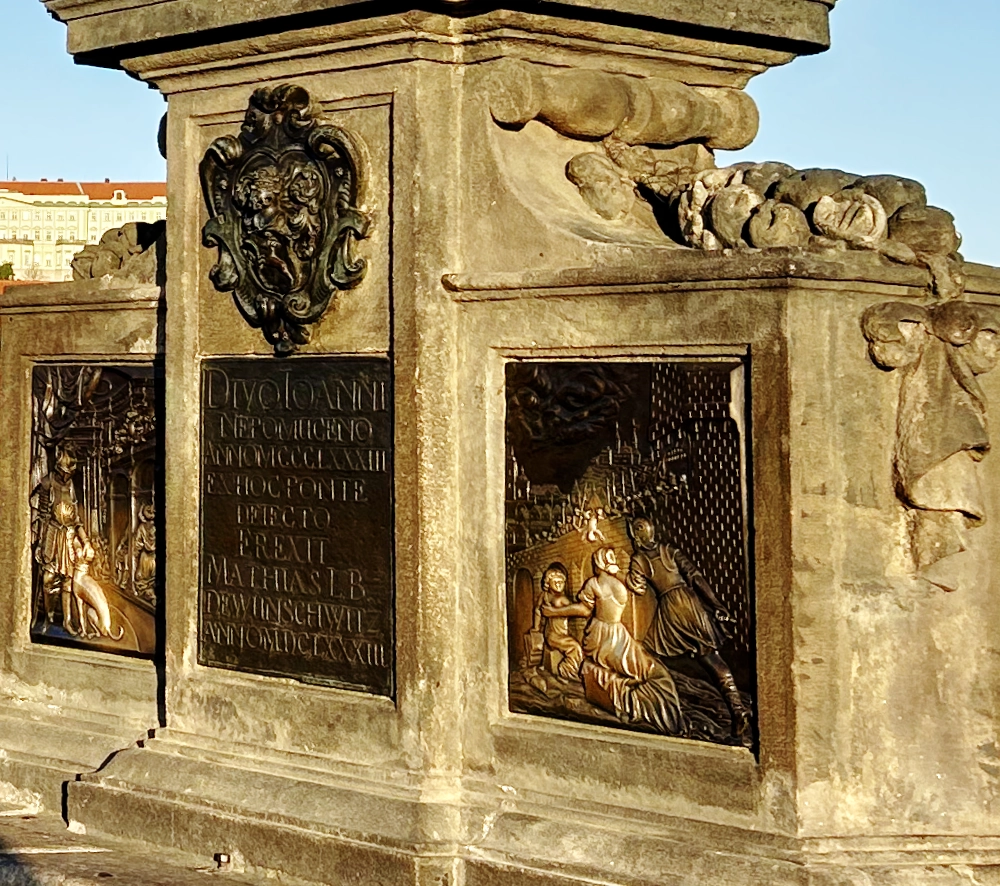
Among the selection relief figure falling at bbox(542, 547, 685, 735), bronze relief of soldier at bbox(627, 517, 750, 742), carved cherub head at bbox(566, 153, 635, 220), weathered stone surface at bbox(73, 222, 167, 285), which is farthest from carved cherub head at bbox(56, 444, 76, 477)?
bronze relief of soldier at bbox(627, 517, 750, 742)

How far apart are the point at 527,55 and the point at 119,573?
2.73 meters

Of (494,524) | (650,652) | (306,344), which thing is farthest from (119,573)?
(650,652)

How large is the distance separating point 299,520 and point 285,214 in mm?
1062

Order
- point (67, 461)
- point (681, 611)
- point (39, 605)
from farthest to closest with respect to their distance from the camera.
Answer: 1. point (39, 605)
2. point (67, 461)
3. point (681, 611)

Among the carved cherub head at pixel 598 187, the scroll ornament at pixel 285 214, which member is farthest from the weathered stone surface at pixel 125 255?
the carved cherub head at pixel 598 187

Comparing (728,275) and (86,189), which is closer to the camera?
(728,275)

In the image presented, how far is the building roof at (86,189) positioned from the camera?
Answer: 101m

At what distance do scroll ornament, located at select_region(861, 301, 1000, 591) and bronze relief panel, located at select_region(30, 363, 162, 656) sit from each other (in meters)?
3.12

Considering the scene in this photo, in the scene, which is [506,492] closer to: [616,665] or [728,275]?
[616,665]

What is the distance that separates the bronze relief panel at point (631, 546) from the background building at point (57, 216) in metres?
94.7

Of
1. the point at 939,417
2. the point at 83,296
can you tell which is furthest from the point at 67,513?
the point at 939,417

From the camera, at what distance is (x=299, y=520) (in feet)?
22.8

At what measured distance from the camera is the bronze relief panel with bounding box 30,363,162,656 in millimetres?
7789

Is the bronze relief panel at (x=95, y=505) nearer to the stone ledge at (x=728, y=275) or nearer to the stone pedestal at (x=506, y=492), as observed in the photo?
the stone pedestal at (x=506, y=492)
